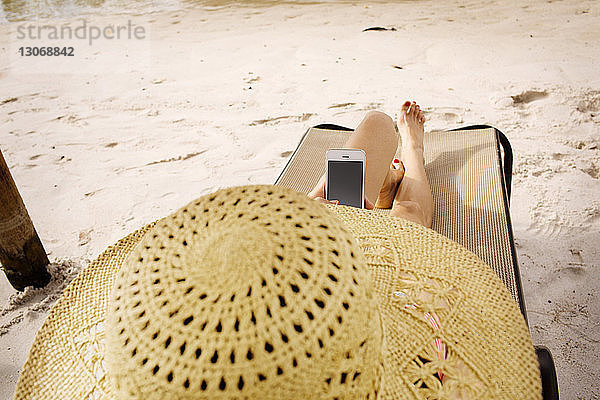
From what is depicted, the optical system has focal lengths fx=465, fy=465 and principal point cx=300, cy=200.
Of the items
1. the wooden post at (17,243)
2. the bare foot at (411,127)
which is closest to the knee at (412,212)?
the bare foot at (411,127)

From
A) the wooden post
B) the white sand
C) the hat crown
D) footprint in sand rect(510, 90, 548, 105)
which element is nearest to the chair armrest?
the white sand

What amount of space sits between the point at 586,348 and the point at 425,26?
13.7ft

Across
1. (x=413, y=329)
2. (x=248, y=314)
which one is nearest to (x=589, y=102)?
(x=413, y=329)

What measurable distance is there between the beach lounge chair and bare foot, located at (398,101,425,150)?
3.4 inches

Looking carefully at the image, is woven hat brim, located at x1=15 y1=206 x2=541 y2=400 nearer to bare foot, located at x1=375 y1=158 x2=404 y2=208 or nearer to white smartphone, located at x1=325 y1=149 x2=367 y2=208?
white smartphone, located at x1=325 y1=149 x2=367 y2=208

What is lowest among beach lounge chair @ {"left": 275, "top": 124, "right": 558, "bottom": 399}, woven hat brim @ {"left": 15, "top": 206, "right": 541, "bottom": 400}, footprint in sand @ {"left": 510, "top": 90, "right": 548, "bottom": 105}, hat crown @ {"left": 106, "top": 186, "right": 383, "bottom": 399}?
beach lounge chair @ {"left": 275, "top": 124, "right": 558, "bottom": 399}

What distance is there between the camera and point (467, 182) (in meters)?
1.97

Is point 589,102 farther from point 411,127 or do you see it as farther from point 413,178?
point 413,178

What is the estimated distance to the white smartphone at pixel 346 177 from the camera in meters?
1.65

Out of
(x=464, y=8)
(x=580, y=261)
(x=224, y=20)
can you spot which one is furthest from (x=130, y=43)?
(x=580, y=261)

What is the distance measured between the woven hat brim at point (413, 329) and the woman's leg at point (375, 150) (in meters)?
0.77

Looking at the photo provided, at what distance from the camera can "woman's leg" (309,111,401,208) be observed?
1.78 meters

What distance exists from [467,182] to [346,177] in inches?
24.5

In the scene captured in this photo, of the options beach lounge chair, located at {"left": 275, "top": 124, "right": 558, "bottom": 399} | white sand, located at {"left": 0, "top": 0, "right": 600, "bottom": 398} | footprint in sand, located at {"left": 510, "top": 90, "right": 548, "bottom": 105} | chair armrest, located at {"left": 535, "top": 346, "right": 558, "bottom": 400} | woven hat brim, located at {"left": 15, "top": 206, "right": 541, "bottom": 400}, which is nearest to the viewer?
woven hat brim, located at {"left": 15, "top": 206, "right": 541, "bottom": 400}
